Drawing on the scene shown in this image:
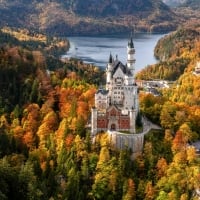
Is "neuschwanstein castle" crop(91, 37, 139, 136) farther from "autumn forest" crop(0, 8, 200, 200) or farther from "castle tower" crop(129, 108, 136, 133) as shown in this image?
"autumn forest" crop(0, 8, 200, 200)

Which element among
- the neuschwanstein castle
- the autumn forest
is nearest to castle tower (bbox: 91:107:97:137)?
the neuschwanstein castle

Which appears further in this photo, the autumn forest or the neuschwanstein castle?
the neuschwanstein castle

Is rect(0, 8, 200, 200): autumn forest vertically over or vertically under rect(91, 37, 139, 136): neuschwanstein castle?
under

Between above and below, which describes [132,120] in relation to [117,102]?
below

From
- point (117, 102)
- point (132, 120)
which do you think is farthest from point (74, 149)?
point (117, 102)

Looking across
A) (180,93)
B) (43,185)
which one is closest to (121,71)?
(43,185)

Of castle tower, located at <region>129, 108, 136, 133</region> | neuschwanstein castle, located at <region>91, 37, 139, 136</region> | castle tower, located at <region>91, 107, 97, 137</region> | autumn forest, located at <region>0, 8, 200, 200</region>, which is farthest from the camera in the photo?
castle tower, located at <region>91, 107, 97, 137</region>

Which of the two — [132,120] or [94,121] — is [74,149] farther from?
[132,120]

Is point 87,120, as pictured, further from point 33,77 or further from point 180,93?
point 180,93
